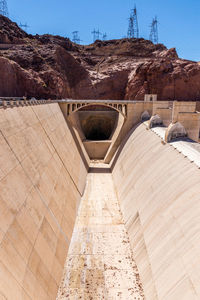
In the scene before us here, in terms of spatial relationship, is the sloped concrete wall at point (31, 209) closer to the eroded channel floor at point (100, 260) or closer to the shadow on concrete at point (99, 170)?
the eroded channel floor at point (100, 260)

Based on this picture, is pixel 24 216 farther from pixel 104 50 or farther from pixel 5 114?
pixel 104 50

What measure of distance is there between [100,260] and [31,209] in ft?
21.3

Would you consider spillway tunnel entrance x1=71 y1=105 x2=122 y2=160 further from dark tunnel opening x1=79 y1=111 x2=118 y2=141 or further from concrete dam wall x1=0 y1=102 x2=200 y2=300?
concrete dam wall x1=0 y1=102 x2=200 y2=300

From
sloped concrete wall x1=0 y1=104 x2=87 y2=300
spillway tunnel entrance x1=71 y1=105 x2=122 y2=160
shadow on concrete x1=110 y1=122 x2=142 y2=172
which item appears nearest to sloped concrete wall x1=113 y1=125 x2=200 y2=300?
sloped concrete wall x1=0 y1=104 x2=87 y2=300

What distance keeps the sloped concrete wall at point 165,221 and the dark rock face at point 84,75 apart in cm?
3076

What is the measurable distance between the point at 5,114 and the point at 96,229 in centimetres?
1230

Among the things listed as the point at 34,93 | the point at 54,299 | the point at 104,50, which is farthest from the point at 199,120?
the point at 104,50

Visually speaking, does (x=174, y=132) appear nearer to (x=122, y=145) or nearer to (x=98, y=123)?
(x=122, y=145)

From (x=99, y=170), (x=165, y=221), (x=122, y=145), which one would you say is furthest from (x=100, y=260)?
(x=122, y=145)

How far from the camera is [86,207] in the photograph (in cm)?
2225

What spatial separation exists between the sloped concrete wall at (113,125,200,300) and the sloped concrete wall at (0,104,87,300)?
5.64m

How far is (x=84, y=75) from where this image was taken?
54.2m

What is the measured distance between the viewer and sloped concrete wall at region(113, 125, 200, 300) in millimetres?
10078

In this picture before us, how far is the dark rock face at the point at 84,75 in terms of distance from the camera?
140 ft
